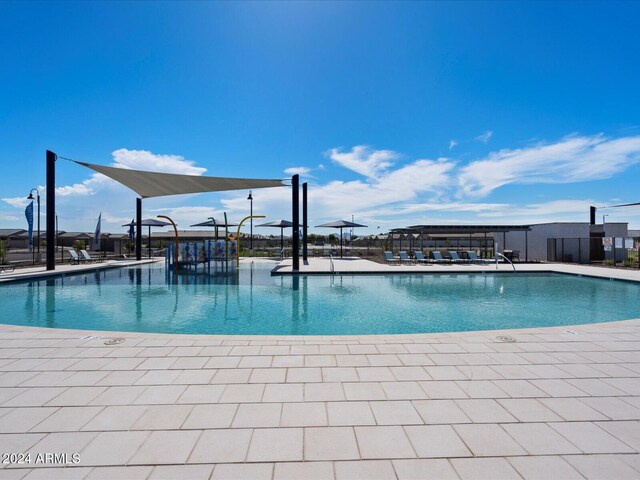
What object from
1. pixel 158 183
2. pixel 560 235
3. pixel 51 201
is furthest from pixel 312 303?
pixel 560 235

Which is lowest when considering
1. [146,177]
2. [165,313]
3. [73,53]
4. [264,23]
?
[165,313]

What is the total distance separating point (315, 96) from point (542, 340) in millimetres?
10980

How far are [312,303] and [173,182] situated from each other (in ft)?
21.0

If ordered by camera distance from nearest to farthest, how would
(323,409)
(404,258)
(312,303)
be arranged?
(323,409), (312,303), (404,258)

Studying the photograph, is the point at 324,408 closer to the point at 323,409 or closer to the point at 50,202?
the point at 323,409

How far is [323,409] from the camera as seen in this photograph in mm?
2502

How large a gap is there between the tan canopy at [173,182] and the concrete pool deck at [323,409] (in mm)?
7036

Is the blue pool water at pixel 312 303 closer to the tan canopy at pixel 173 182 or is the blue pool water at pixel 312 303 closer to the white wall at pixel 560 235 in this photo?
the tan canopy at pixel 173 182

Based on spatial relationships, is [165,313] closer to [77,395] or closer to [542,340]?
[77,395]

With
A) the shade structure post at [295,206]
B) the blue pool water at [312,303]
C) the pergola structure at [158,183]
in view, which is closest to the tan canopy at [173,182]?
the pergola structure at [158,183]

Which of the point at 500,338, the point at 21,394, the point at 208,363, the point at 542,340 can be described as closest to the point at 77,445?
the point at 21,394

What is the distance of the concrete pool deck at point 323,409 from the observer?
1.87 m

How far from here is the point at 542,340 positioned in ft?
13.9

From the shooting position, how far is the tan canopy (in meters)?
10.1
